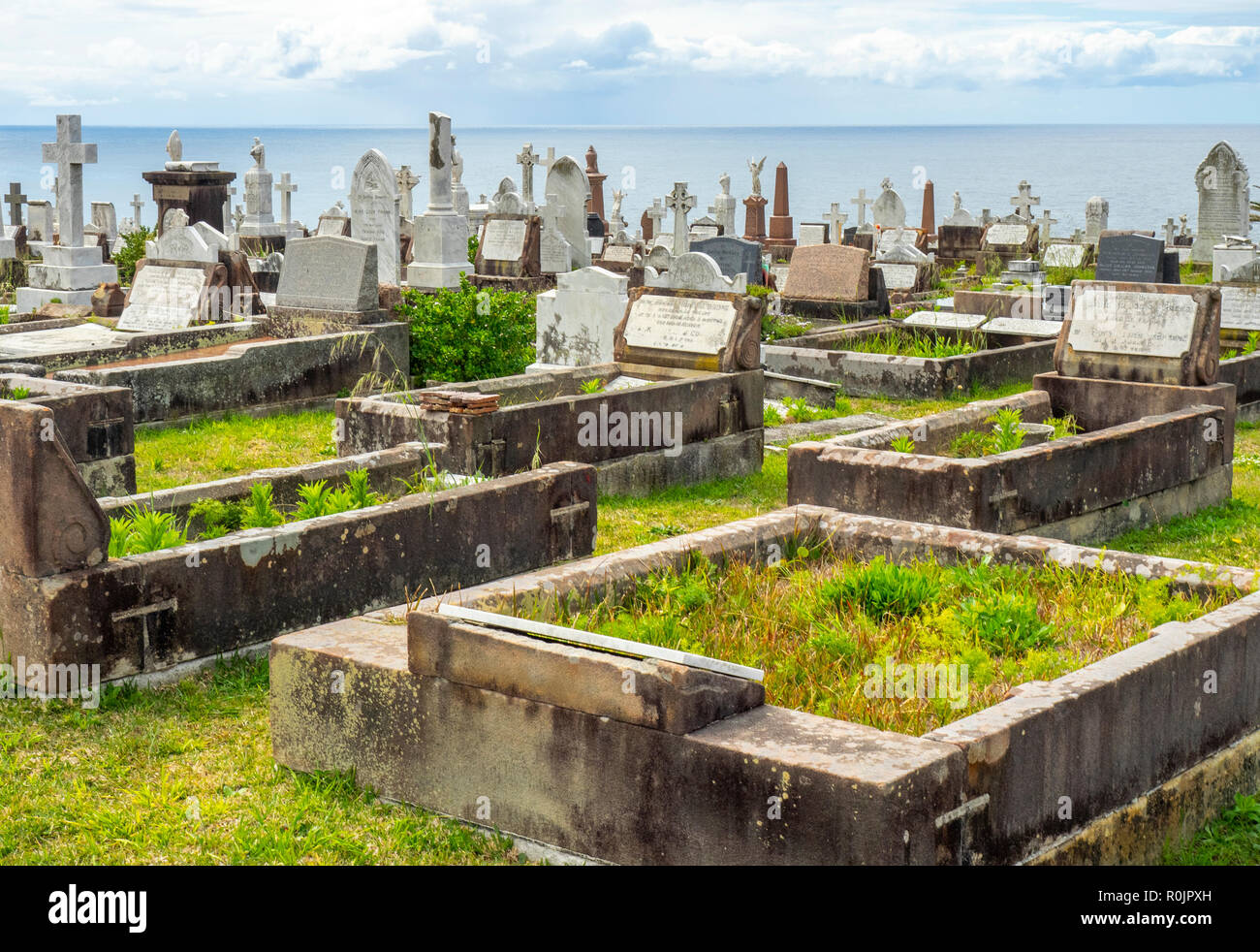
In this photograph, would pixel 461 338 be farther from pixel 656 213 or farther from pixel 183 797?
pixel 656 213

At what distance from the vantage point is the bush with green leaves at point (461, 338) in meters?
13.1

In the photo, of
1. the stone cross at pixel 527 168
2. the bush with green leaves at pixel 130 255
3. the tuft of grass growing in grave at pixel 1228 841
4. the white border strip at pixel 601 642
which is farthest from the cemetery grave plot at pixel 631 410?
the stone cross at pixel 527 168

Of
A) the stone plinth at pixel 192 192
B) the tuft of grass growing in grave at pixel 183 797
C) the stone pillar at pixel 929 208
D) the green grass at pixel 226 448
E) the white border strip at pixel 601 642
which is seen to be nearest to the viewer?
the white border strip at pixel 601 642

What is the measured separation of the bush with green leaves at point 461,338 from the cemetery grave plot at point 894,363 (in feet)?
8.46

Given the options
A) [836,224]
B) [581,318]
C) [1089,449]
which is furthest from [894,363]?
[836,224]

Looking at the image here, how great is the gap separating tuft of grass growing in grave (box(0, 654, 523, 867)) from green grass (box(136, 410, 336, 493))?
13.2 ft

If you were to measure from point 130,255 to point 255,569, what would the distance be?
15776 mm

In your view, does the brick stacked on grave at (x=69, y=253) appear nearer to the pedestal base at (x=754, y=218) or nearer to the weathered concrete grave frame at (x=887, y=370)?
the weathered concrete grave frame at (x=887, y=370)

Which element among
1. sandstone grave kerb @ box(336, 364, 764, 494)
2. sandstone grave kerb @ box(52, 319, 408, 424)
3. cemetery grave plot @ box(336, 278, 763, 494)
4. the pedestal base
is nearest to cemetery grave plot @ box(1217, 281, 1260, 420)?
cemetery grave plot @ box(336, 278, 763, 494)

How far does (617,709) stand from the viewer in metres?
4.16

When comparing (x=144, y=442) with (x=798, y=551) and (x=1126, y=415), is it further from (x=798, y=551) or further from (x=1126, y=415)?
(x=1126, y=415)

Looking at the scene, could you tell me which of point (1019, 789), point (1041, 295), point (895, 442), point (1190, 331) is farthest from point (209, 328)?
point (1019, 789)

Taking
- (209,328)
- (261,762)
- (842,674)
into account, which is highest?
(209,328)

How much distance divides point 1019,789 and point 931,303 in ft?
48.8
